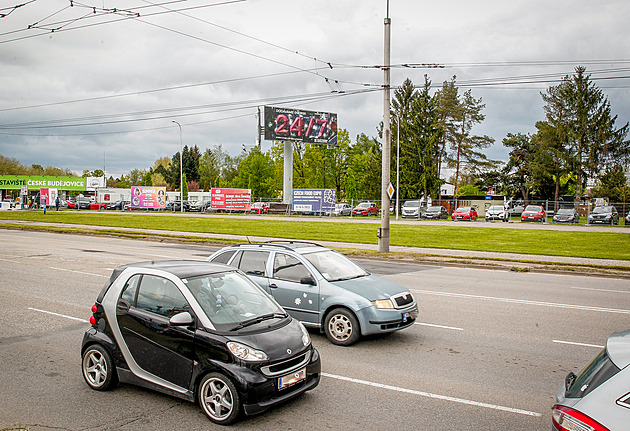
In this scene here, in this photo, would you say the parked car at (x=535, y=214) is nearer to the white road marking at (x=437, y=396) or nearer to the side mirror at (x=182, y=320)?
the white road marking at (x=437, y=396)

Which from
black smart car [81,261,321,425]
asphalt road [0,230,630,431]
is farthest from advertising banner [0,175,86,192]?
black smart car [81,261,321,425]

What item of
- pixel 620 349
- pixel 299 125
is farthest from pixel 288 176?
pixel 620 349

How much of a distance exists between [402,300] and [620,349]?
457 cm

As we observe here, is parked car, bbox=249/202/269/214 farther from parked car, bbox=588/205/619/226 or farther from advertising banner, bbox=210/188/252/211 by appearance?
parked car, bbox=588/205/619/226

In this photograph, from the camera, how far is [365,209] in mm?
53188

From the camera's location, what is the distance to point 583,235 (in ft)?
93.1

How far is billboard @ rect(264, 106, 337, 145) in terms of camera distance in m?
56.8

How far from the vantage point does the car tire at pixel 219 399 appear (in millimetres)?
4621

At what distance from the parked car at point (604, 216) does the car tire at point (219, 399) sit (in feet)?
133

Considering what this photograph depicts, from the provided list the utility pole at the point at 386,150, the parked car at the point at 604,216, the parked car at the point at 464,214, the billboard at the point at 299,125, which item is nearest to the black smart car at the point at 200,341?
the utility pole at the point at 386,150

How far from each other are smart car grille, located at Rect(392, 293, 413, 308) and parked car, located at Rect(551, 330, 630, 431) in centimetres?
426

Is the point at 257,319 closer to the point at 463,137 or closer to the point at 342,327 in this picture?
the point at 342,327

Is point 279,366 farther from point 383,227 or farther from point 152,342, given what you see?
point 383,227

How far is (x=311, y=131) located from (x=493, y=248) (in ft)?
126
